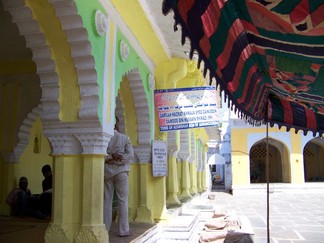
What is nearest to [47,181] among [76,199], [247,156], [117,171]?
[117,171]

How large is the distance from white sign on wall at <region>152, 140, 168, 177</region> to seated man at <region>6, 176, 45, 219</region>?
7.82ft

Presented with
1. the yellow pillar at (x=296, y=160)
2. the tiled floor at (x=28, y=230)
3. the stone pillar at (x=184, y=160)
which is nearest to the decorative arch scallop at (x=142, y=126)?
the tiled floor at (x=28, y=230)

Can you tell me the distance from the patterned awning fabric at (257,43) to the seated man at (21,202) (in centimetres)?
496

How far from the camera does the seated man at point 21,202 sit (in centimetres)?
686

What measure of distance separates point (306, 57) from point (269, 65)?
57 cm

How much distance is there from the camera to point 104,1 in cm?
446

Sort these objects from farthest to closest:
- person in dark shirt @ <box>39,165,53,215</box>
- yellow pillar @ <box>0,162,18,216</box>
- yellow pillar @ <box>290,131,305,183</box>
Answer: yellow pillar @ <box>290,131,305,183</box>, yellow pillar @ <box>0,162,18,216</box>, person in dark shirt @ <box>39,165,53,215</box>

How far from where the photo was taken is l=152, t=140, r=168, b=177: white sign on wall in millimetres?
6719

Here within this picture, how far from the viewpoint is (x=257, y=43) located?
7.95 ft

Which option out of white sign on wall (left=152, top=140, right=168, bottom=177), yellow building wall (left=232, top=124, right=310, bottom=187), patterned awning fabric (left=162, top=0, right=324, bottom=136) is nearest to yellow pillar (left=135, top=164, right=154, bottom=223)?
white sign on wall (left=152, top=140, right=168, bottom=177)

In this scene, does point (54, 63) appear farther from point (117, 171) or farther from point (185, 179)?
point (185, 179)

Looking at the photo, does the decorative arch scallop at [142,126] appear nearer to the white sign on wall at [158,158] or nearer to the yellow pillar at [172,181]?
the white sign on wall at [158,158]

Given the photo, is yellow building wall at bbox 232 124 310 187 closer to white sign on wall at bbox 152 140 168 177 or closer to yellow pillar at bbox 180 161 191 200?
yellow pillar at bbox 180 161 191 200

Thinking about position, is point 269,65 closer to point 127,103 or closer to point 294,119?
point 294,119
